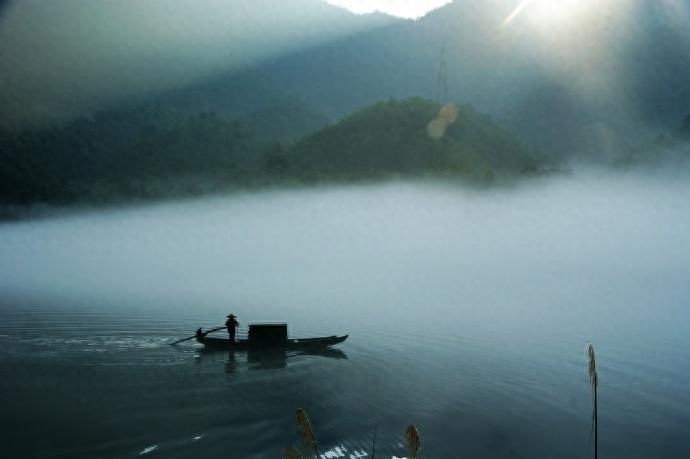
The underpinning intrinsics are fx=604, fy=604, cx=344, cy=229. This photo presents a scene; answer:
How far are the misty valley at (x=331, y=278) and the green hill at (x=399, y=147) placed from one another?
0.72 metres

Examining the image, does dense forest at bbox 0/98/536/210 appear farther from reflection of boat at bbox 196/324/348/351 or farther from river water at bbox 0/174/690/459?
reflection of boat at bbox 196/324/348/351

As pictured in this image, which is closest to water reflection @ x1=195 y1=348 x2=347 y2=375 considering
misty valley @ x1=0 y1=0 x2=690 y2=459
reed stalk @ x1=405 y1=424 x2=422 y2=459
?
misty valley @ x1=0 y1=0 x2=690 y2=459

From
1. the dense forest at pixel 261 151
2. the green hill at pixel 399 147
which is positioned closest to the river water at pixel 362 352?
the dense forest at pixel 261 151

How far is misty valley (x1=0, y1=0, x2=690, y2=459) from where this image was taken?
861 inches

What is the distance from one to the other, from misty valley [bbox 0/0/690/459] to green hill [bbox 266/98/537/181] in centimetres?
72

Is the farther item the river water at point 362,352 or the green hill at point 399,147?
the green hill at point 399,147

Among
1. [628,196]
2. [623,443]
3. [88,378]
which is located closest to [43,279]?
[88,378]

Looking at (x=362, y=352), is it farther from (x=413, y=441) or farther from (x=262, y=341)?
(x=413, y=441)

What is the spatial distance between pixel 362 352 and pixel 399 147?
147 meters

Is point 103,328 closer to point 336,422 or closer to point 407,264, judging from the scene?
point 336,422

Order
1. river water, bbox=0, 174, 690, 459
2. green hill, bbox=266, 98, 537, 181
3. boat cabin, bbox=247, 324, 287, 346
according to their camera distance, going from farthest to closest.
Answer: green hill, bbox=266, 98, 537, 181, boat cabin, bbox=247, 324, 287, 346, river water, bbox=0, 174, 690, 459

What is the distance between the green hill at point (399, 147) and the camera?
175125mm

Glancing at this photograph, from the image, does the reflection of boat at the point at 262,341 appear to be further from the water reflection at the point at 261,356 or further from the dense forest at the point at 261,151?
the dense forest at the point at 261,151

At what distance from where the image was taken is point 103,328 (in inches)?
1644
